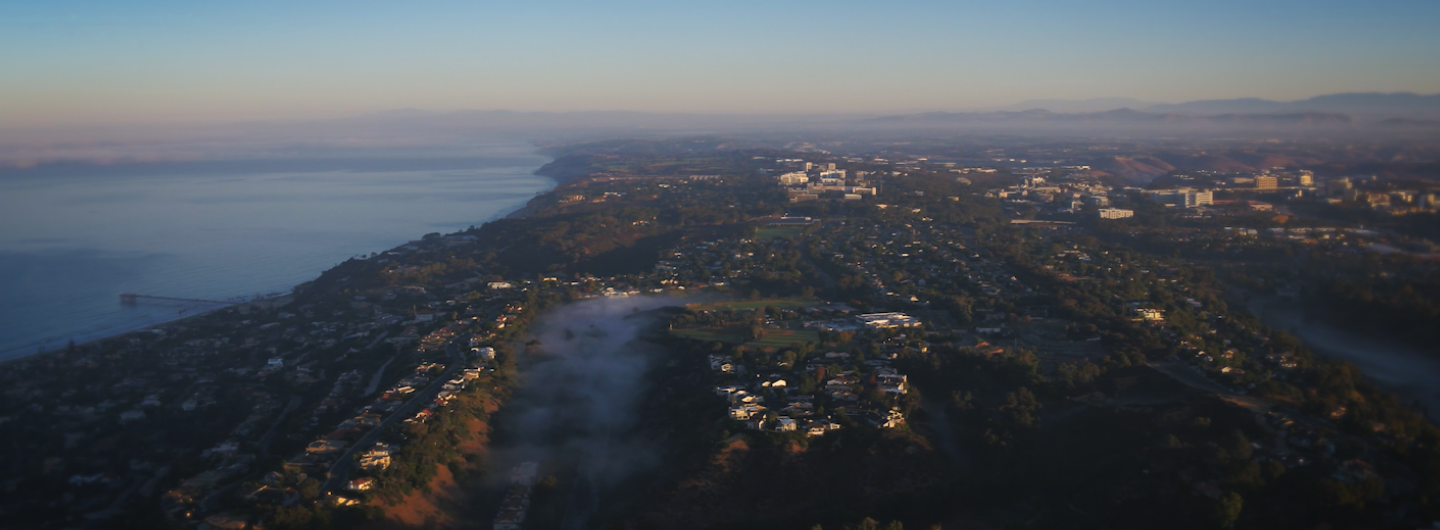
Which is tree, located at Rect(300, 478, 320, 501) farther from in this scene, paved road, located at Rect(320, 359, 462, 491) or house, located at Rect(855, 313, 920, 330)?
house, located at Rect(855, 313, 920, 330)

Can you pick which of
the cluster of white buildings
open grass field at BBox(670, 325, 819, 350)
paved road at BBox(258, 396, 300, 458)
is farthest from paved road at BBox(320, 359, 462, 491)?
the cluster of white buildings

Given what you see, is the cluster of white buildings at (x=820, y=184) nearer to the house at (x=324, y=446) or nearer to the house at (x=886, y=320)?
the house at (x=886, y=320)

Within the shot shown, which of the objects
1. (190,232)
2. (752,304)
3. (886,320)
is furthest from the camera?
(190,232)

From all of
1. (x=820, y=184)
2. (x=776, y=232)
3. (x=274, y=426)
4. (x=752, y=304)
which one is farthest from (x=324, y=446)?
(x=820, y=184)

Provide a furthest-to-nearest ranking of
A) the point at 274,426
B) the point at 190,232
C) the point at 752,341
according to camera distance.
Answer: the point at 190,232 < the point at 752,341 < the point at 274,426

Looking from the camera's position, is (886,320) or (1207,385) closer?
(1207,385)

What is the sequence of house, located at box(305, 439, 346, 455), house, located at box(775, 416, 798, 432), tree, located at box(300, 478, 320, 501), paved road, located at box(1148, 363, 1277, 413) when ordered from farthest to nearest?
1. house, located at box(775, 416, 798, 432)
2. house, located at box(305, 439, 346, 455)
3. paved road, located at box(1148, 363, 1277, 413)
4. tree, located at box(300, 478, 320, 501)

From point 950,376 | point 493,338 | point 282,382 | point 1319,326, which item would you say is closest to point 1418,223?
point 1319,326

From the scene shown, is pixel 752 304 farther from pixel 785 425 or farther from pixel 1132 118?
pixel 1132 118
